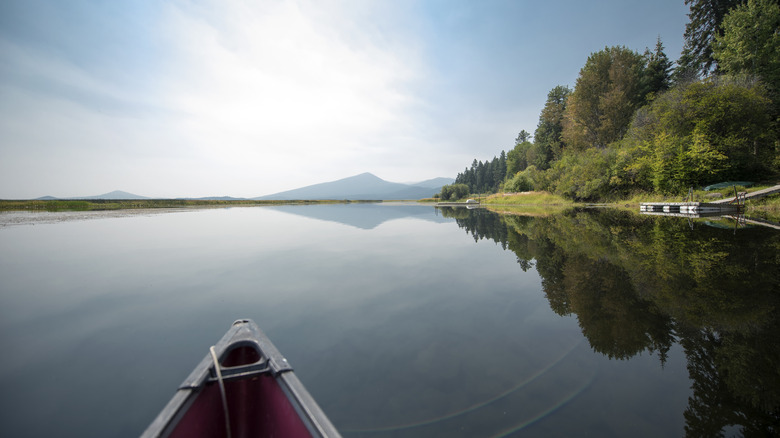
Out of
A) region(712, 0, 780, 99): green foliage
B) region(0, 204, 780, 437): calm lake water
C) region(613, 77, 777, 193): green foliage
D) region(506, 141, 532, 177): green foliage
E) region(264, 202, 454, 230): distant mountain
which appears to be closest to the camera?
region(0, 204, 780, 437): calm lake water

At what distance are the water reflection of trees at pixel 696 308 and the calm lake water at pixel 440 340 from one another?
0.09 ft

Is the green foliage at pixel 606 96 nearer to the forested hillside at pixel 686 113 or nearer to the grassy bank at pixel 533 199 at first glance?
the forested hillside at pixel 686 113

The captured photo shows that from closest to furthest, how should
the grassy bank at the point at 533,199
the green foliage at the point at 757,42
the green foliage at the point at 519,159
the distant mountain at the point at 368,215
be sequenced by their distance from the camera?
1. the distant mountain at the point at 368,215
2. the green foliage at the point at 757,42
3. the grassy bank at the point at 533,199
4. the green foliage at the point at 519,159

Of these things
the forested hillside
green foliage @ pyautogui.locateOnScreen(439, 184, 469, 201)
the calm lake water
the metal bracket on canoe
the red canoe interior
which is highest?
the forested hillside

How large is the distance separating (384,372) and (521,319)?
2656 mm

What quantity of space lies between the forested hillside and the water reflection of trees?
918 inches

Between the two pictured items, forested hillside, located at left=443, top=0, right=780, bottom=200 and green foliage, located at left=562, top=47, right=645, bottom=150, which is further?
green foliage, located at left=562, top=47, right=645, bottom=150

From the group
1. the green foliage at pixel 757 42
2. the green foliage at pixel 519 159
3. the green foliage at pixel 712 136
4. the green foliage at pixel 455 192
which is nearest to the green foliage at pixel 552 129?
the green foliage at pixel 519 159

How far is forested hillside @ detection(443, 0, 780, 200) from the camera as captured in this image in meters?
24.7

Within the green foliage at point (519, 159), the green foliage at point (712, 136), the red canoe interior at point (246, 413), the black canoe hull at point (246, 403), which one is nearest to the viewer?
the black canoe hull at point (246, 403)

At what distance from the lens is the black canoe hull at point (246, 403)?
1.74 meters

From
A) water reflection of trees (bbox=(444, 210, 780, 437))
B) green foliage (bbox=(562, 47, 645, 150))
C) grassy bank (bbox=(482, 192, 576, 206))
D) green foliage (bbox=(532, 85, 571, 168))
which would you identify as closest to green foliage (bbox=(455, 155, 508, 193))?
green foliage (bbox=(532, 85, 571, 168))

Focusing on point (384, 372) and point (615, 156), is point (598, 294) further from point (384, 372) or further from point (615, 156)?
point (615, 156)

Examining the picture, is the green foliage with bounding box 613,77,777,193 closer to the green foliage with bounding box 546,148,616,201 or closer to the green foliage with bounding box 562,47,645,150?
the green foliage with bounding box 546,148,616,201
